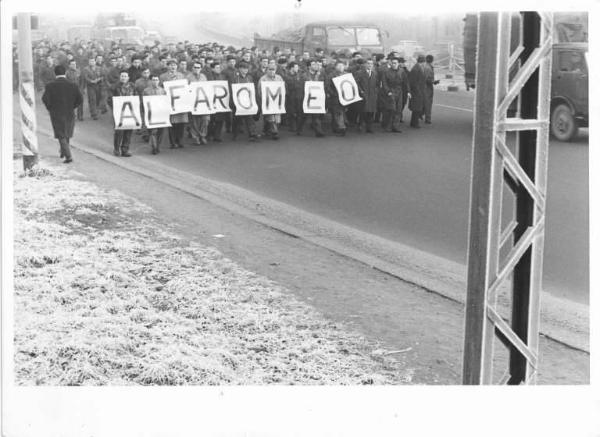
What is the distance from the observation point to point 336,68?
712cm

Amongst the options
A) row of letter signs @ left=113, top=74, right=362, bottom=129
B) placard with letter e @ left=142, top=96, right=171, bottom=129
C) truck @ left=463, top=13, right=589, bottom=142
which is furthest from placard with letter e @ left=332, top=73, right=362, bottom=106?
placard with letter e @ left=142, top=96, right=171, bottom=129

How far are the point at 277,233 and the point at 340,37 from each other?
255 cm

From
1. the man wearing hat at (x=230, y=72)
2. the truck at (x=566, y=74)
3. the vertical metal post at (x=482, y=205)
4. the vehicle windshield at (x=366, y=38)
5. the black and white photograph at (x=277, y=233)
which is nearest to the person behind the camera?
the vertical metal post at (x=482, y=205)

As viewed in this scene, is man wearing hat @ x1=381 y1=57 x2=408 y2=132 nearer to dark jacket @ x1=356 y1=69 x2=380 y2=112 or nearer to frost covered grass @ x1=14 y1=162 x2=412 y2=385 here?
dark jacket @ x1=356 y1=69 x2=380 y2=112

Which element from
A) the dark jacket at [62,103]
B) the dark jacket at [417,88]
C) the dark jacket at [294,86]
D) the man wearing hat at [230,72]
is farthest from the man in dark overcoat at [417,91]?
the dark jacket at [62,103]

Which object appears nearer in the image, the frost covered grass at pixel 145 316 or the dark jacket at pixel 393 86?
the frost covered grass at pixel 145 316

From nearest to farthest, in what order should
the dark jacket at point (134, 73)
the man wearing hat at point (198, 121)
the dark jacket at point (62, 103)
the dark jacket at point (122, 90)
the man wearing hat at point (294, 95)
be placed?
the dark jacket at point (62, 103), the dark jacket at point (134, 73), the dark jacket at point (122, 90), the man wearing hat at point (198, 121), the man wearing hat at point (294, 95)

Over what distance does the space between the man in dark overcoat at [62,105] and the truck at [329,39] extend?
135 cm

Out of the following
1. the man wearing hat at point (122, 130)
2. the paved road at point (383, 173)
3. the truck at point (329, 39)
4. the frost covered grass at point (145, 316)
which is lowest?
the frost covered grass at point (145, 316)

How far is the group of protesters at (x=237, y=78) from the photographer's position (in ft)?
18.9

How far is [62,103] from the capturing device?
5648 millimetres

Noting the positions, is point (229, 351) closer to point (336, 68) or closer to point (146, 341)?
point (146, 341)

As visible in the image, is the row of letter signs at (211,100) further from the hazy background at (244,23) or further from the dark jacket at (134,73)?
the hazy background at (244,23)
